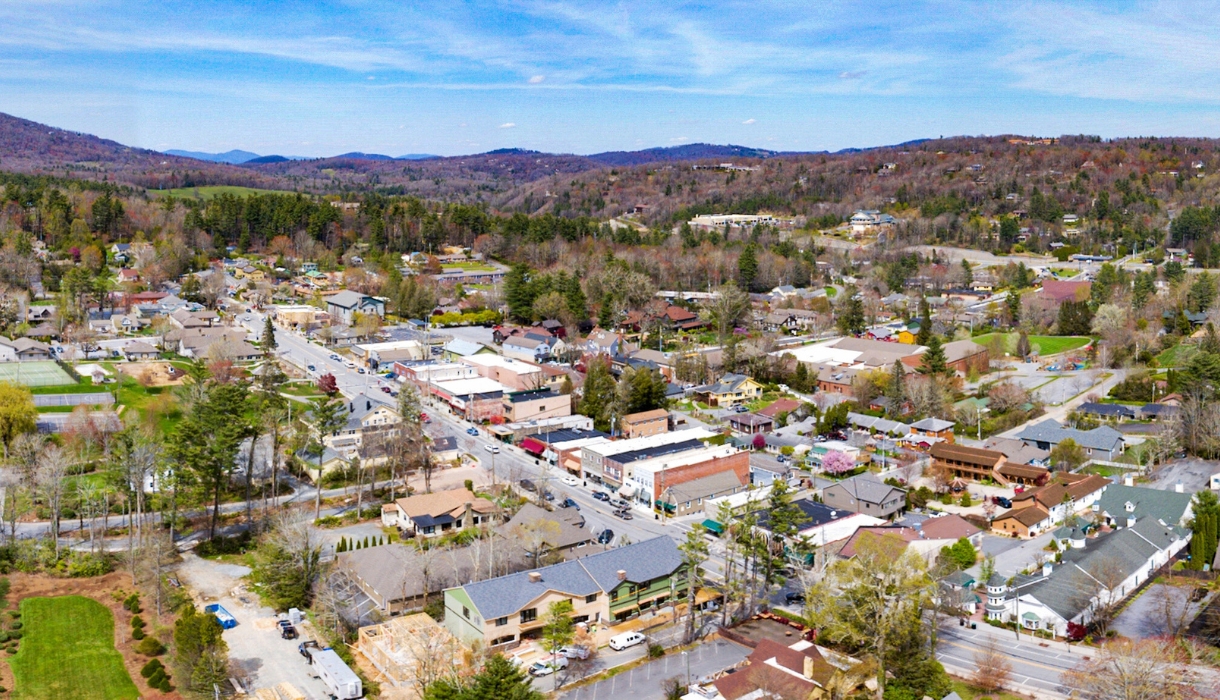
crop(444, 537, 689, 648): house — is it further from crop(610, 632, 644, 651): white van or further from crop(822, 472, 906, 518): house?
crop(822, 472, 906, 518): house

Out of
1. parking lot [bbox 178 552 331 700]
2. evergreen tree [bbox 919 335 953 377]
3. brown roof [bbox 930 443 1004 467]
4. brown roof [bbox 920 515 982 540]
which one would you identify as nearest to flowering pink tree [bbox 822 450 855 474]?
brown roof [bbox 930 443 1004 467]

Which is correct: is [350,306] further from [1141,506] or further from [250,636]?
[1141,506]

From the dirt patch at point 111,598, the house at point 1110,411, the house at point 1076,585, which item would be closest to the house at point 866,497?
the house at point 1076,585

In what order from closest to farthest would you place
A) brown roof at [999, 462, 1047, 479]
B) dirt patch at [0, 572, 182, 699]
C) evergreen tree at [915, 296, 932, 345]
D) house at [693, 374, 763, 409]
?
1. dirt patch at [0, 572, 182, 699]
2. brown roof at [999, 462, 1047, 479]
3. house at [693, 374, 763, 409]
4. evergreen tree at [915, 296, 932, 345]

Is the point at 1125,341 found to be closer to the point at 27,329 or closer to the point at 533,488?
the point at 533,488

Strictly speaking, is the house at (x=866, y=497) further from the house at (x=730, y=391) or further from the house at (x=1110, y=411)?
the house at (x=1110, y=411)

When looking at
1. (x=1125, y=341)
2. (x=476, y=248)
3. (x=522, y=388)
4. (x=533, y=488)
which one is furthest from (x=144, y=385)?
(x=1125, y=341)

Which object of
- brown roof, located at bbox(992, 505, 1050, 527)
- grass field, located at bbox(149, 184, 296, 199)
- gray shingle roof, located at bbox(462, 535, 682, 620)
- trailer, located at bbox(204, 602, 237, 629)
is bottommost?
trailer, located at bbox(204, 602, 237, 629)
